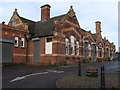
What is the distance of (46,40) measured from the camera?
24.2m

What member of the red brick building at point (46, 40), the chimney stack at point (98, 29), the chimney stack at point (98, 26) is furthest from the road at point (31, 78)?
the chimney stack at point (98, 26)

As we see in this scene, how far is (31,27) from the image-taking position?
28.7m

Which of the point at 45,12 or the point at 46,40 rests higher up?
the point at 45,12

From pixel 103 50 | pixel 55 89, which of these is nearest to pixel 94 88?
pixel 55 89

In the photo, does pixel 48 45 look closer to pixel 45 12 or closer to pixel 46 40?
pixel 46 40

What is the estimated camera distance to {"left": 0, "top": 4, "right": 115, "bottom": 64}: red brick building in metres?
22.8

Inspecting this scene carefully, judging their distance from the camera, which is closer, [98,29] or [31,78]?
[31,78]

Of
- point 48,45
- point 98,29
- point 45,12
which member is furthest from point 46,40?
point 98,29

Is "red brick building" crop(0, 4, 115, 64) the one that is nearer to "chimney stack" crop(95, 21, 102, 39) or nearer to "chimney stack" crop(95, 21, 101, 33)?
"chimney stack" crop(95, 21, 102, 39)

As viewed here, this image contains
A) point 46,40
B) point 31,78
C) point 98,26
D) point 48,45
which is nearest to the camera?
point 31,78

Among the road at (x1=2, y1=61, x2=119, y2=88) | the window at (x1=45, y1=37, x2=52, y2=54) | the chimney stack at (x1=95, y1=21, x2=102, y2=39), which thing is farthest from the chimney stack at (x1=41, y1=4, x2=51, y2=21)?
the road at (x1=2, y1=61, x2=119, y2=88)

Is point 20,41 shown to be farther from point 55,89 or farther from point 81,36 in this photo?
point 55,89

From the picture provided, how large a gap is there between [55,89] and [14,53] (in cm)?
1701

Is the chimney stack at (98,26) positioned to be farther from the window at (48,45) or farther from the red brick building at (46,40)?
the window at (48,45)
